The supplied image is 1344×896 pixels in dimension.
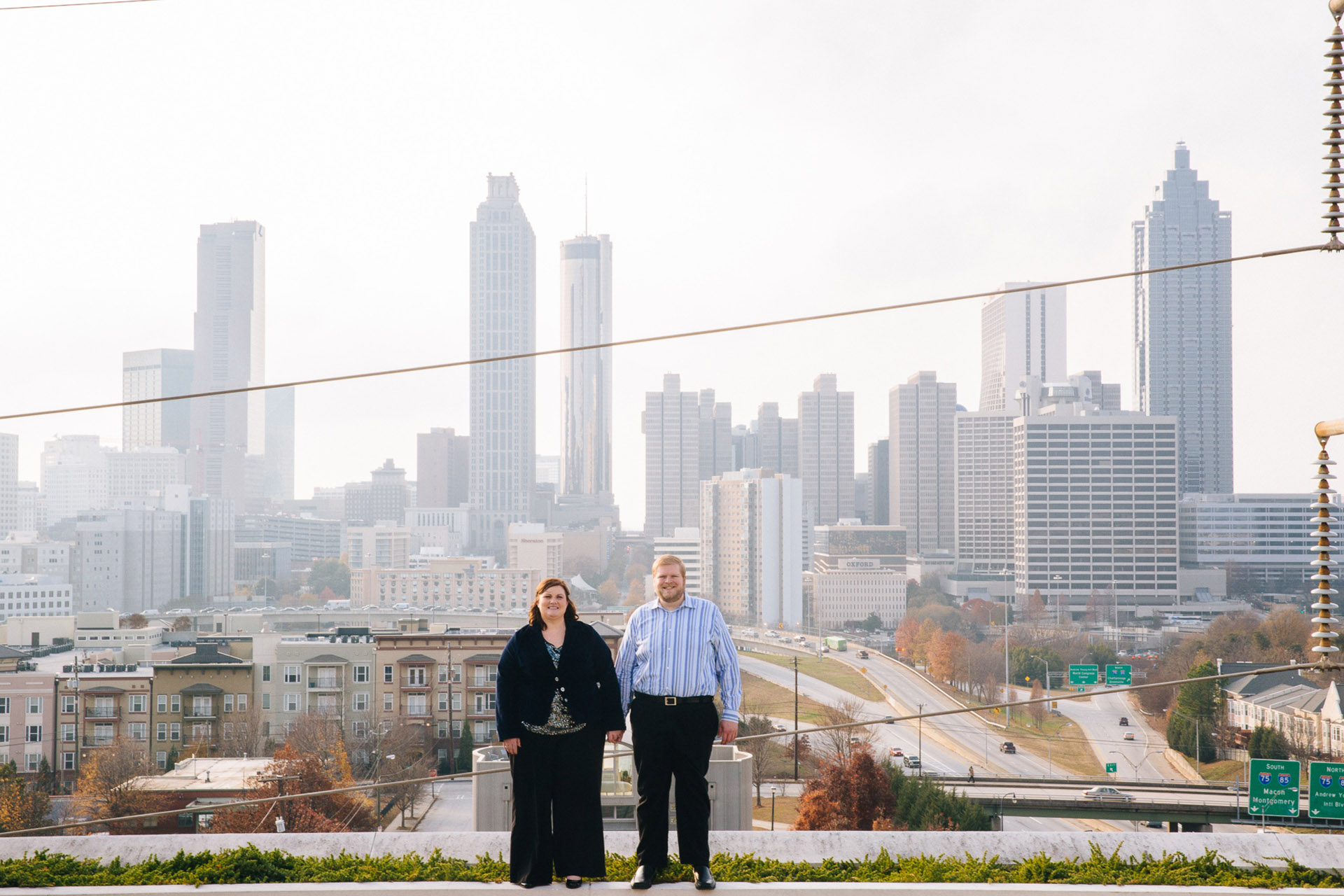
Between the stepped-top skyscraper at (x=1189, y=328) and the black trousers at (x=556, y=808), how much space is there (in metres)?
39.7

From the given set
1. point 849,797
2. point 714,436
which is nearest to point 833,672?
point 849,797

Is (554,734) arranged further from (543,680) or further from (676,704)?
(676,704)

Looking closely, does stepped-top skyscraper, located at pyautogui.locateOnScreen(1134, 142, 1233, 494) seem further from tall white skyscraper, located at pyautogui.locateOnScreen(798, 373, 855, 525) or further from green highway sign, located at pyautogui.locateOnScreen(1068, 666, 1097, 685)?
green highway sign, located at pyautogui.locateOnScreen(1068, 666, 1097, 685)

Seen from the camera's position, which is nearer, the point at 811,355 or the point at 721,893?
the point at 721,893

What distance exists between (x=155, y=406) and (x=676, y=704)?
7016cm

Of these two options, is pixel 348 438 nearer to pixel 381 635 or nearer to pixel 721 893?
pixel 381 635

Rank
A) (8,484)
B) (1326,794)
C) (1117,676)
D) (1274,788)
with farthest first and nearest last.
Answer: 1. (8,484)
2. (1117,676)
3. (1274,788)
4. (1326,794)

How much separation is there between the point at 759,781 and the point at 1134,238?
5197 centimetres

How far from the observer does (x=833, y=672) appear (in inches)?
1003

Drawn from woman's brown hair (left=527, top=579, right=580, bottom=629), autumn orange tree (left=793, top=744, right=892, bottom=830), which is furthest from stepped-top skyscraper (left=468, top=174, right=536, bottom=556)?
woman's brown hair (left=527, top=579, right=580, bottom=629)

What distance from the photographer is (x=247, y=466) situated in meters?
58.6

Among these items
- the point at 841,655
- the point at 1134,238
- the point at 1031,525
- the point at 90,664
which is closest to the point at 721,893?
the point at 90,664

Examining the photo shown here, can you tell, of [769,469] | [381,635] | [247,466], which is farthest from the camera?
[247,466]

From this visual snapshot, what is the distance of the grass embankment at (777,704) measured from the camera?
822 inches
